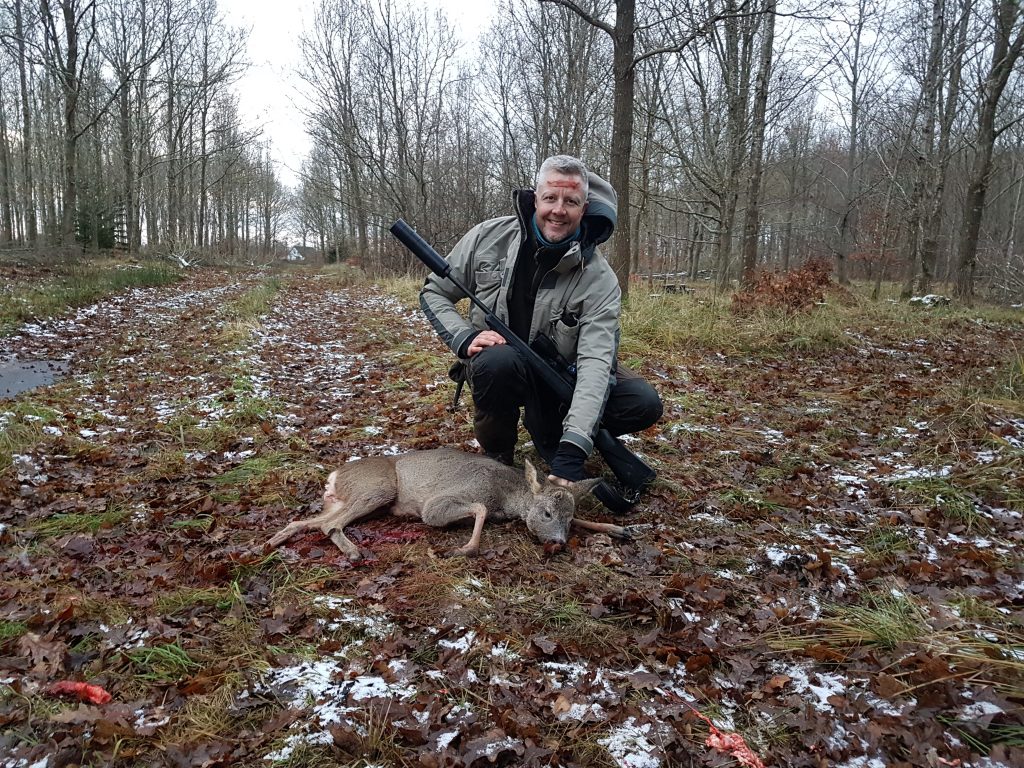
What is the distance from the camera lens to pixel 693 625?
289cm

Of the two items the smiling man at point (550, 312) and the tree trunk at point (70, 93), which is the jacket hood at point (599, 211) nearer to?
the smiling man at point (550, 312)

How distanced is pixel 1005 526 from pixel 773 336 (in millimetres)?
6425

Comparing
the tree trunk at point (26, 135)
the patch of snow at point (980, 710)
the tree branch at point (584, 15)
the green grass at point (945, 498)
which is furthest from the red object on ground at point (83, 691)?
the tree trunk at point (26, 135)

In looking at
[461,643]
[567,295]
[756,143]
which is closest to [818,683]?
[461,643]

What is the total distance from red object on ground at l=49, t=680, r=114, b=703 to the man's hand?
271 centimetres

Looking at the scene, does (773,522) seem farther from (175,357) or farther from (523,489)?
(175,357)

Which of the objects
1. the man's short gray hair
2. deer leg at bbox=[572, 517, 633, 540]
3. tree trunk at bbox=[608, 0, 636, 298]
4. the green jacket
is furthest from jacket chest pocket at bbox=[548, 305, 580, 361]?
tree trunk at bbox=[608, 0, 636, 298]

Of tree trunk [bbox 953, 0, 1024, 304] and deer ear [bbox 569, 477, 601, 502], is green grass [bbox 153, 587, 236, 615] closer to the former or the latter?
deer ear [bbox 569, 477, 601, 502]

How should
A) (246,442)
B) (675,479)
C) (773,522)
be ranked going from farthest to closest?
1. (246,442)
2. (675,479)
3. (773,522)

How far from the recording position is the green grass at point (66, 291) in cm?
1058

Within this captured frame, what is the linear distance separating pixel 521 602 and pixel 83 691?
1.94 metres

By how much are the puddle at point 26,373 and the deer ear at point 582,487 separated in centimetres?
688

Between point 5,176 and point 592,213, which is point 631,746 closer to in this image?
point 592,213

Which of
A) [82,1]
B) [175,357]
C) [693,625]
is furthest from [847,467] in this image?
[82,1]
